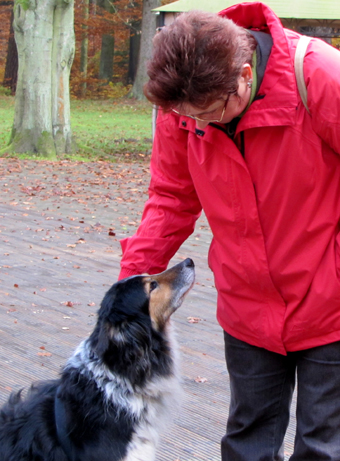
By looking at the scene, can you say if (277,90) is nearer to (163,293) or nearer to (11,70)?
(163,293)

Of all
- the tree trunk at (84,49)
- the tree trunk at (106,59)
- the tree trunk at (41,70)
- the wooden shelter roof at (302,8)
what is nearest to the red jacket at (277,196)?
the wooden shelter roof at (302,8)

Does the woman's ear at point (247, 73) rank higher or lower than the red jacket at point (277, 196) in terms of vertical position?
higher

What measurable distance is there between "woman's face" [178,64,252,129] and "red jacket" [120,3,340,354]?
2.0 inches

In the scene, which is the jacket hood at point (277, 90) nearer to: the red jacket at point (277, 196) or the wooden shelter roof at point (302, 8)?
the red jacket at point (277, 196)

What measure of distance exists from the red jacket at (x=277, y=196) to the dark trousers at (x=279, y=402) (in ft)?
0.34

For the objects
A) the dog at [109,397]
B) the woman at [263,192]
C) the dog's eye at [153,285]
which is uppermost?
the woman at [263,192]

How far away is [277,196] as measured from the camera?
2.37m

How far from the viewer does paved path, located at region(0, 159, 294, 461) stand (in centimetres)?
405

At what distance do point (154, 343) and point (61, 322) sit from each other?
8.50 feet

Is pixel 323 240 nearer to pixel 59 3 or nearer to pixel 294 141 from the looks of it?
pixel 294 141

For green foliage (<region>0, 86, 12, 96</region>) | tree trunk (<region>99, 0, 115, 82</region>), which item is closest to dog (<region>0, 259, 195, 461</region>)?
green foliage (<region>0, 86, 12, 96</region>)

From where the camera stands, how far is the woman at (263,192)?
2.19 m

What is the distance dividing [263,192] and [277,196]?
61mm

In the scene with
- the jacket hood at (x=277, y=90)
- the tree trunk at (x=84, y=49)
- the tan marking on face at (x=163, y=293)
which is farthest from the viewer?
the tree trunk at (x=84, y=49)
